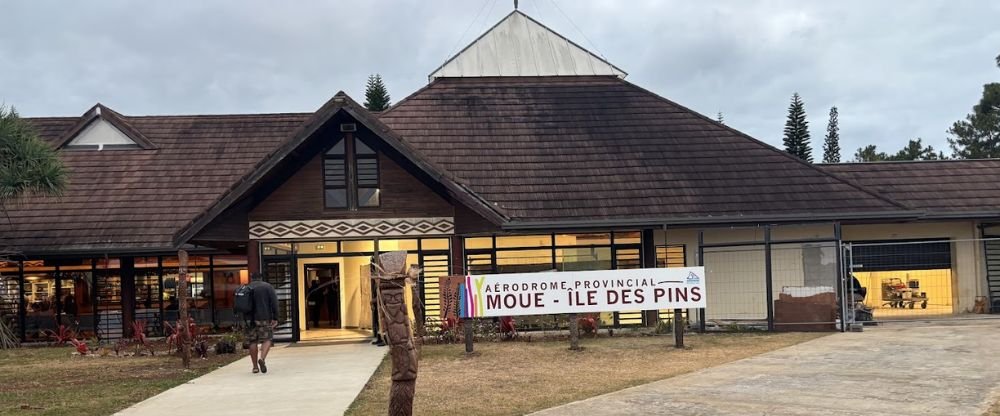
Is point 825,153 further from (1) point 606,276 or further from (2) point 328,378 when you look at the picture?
(2) point 328,378

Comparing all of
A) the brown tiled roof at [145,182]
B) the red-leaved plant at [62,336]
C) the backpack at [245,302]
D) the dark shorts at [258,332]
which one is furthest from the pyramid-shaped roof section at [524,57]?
the dark shorts at [258,332]

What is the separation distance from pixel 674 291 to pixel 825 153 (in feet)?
185

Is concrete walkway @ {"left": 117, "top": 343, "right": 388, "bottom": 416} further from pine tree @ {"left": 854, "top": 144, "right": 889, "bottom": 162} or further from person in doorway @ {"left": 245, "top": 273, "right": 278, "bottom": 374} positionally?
pine tree @ {"left": 854, "top": 144, "right": 889, "bottom": 162}

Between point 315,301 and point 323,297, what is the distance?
7.8 inches

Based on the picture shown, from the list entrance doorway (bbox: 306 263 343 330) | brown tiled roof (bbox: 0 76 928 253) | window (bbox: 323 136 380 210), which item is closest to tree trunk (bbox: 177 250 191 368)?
brown tiled roof (bbox: 0 76 928 253)

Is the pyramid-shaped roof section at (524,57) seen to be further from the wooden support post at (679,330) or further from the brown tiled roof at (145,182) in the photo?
the wooden support post at (679,330)

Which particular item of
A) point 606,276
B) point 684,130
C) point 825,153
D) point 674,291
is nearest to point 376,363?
point 606,276

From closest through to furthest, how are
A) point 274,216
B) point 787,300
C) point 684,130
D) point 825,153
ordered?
point 787,300 → point 274,216 → point 684,130 → point 825,153

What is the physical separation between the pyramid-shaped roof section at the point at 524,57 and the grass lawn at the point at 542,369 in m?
9.78

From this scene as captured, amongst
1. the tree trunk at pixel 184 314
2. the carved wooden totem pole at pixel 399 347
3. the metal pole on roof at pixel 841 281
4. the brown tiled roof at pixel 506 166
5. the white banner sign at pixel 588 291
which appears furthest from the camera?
the brown tiled roof at pixel 506 166

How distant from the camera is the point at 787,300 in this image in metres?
16.7

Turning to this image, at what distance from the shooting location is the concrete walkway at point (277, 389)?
9.79 metres

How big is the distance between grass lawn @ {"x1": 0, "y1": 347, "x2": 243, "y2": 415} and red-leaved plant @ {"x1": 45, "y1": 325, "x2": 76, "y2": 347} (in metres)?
1.56

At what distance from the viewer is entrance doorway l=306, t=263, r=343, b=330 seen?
18.7 metres
